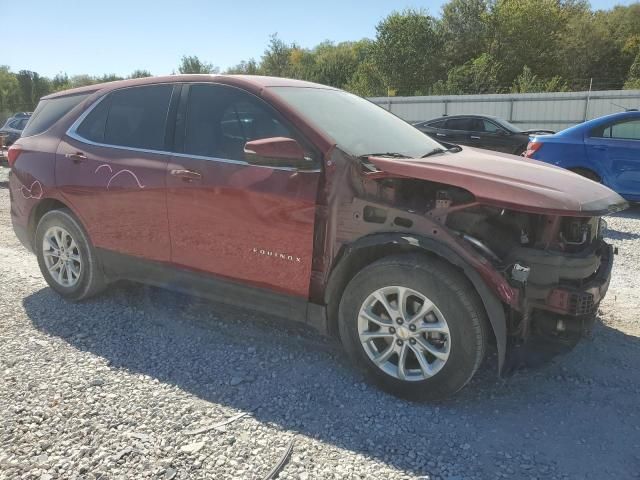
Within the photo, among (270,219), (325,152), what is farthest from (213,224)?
(325,152)

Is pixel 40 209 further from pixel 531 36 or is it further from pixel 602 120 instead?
pixel 531 36

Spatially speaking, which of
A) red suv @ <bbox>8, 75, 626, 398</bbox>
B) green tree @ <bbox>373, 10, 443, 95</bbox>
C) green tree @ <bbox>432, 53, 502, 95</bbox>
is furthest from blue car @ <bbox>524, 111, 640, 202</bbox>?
green tree @ <bbox>373, 10, 443, 95</bbox>

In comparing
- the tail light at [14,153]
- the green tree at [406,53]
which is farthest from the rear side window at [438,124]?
the green tree at [406,53]

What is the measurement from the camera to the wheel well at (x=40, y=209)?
14.9 ft

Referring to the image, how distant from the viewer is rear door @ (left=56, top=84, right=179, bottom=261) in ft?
12.6

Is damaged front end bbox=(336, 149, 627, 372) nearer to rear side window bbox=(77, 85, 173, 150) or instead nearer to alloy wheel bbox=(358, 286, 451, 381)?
alloy wheel bbox=(358, 286, 451, 381)

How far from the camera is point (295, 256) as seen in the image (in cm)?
325

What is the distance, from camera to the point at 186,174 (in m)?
3.60

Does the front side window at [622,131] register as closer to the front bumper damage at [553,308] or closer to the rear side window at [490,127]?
the rear side window at [490,127]

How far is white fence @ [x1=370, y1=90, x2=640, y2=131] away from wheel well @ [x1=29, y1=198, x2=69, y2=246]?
21208 mm

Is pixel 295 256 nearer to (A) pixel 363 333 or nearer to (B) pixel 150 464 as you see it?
(A) pixel 363 333

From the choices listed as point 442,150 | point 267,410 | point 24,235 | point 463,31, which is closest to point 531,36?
point 463,31

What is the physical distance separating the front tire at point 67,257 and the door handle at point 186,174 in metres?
1.22

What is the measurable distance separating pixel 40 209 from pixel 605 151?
776cm
